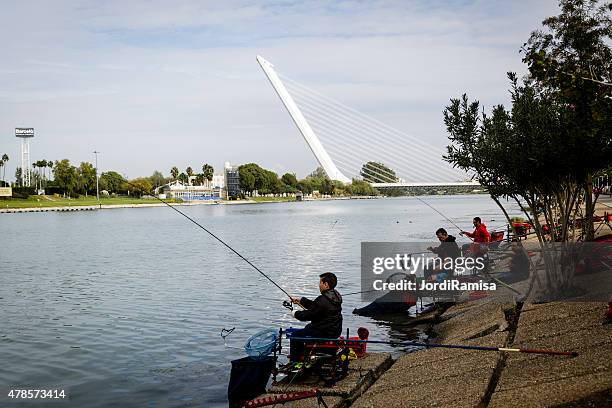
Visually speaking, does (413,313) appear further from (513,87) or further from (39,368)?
(39,368)

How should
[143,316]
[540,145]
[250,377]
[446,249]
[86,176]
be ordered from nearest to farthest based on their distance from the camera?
[250,377] → [540,145] → [446,249] → [143,316] → [86,176]

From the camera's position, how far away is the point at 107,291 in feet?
88.3

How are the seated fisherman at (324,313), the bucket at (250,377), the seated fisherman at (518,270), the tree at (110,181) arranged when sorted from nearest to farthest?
the seated fisherman at (324,313) < the bucket at (250,377) < the seated fisherman at (518,270) < the tree at (110,181)

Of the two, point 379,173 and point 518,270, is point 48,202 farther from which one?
point 518,270

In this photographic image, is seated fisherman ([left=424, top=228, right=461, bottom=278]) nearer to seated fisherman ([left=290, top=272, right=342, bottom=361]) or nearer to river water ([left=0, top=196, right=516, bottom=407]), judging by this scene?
river water ([left=0, top=196, right=516, bottom=407])

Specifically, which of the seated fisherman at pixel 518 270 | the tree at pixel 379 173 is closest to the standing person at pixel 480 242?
the seated fisherman at pixel 518 270

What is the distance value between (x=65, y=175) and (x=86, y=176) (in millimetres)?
10869

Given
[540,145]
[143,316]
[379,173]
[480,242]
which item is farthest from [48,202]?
[540,145]

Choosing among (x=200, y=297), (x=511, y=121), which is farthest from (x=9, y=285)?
(x=511, y=121)

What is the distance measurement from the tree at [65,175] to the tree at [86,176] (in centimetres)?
312

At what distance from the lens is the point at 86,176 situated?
173750 millimetres

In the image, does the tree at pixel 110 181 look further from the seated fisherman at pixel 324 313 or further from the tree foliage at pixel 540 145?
the seated fisherman at pixel 324 313

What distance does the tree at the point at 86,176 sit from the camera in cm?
17175

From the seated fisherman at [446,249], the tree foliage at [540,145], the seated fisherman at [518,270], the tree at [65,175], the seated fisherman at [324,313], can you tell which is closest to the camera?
the seated fisherman at [324,313]
